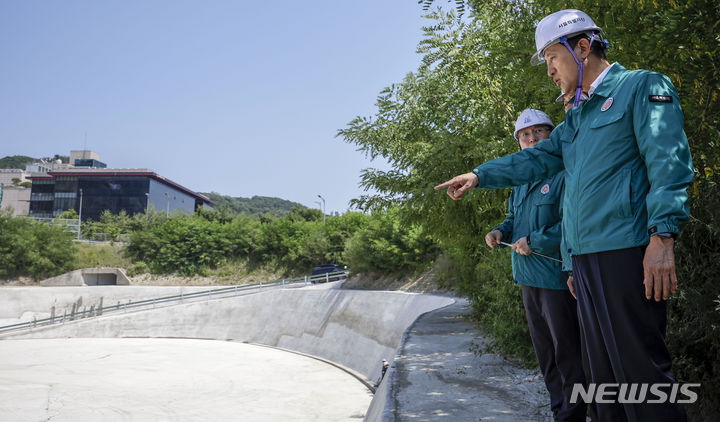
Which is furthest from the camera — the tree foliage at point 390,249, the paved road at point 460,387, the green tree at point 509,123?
the tree foliage at point 390,249

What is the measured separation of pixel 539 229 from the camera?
288cm

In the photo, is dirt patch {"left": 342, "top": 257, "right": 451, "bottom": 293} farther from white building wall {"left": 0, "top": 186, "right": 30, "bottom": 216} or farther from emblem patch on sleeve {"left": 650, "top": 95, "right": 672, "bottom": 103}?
white building wall {"left": 0, "top": 186, "right": 30, "bottom": 216}

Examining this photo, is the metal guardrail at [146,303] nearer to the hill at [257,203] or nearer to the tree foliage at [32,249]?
the tree foliage at [32,249]

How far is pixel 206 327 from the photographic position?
27781mm

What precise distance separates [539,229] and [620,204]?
4.04 ft

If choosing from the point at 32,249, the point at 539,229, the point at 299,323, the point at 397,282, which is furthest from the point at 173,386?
the point at 32,249

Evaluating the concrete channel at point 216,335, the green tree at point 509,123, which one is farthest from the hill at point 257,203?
the green tree at point 509,123

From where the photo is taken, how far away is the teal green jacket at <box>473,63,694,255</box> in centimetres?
154

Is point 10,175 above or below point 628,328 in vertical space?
above

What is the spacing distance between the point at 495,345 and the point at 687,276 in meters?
3.37

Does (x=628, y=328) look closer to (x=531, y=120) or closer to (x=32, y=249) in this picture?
(x=531, y=120)

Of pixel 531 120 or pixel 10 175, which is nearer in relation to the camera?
pixel 531 120

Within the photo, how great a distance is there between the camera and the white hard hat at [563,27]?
1.92m

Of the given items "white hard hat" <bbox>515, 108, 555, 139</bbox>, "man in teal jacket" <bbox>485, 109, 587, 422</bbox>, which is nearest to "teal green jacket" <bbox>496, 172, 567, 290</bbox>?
"man in teal jacket" <bbox>485, 109, 587, 422</bbox>
